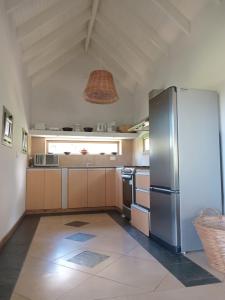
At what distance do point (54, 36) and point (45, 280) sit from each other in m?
3.98

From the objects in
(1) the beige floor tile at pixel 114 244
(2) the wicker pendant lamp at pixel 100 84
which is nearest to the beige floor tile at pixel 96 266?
(1) the beige floor tile at pixel 114 244

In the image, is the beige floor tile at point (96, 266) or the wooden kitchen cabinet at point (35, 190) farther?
the wooden kitchen cabinet at point (35, 190)

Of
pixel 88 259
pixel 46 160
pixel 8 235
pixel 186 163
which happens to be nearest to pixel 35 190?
pixel 46 160

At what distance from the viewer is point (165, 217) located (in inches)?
108

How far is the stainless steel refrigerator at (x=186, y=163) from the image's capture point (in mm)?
2602

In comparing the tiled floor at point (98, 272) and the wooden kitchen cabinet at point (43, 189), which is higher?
the wooden kitchen cabinet at point (43, 189)

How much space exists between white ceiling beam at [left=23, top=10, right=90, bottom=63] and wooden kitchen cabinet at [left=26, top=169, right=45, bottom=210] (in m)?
2.19

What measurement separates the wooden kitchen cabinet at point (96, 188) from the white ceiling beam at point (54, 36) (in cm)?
251

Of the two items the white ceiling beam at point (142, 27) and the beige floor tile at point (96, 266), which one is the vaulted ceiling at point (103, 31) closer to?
the white ceiling beam at point (142, 27)

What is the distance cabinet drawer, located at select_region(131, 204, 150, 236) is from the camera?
3258mm

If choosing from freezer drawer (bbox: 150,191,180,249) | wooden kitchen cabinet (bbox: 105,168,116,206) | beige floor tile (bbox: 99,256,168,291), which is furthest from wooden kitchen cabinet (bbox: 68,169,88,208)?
beige floor tile (bbox: 99,256,168,291)

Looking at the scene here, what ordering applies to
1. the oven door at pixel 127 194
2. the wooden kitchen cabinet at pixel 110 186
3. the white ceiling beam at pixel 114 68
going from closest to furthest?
the oven door at pixel 127 194 → the wooden kitchen cabinet at pixel 110 186 → the white ceiling beam at pixel 114 68

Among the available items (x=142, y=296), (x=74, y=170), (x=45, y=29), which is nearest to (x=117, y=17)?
(x=45, y=29)

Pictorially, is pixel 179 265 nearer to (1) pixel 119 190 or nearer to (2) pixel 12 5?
(1) pixel 119 190
